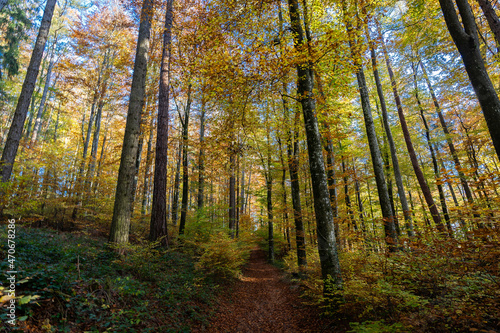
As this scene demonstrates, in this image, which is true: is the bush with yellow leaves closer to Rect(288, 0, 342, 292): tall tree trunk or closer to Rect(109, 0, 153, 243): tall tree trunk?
Rect(109, 0, 153, 243): tall tree trunk

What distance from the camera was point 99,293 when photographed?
3.57 m

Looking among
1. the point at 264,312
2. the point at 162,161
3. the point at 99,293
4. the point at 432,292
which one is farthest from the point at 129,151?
the point at 432,292

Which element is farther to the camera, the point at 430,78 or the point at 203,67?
the point at 430,78

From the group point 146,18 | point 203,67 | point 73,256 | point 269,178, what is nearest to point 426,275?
point 203,67

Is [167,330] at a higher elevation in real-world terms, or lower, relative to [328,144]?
lower

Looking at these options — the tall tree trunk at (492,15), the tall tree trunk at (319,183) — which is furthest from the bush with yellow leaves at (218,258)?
the tall tree trunk at (492,15)

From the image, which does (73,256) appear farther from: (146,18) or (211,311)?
(146,18)

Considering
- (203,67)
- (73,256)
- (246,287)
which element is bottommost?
(246,287)

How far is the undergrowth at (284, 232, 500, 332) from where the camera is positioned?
271cm

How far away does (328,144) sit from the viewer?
9.47 m

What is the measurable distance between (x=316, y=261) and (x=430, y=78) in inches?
609

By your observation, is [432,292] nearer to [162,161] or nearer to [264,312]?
[264,312]

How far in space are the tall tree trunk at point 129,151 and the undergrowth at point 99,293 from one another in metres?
0.64

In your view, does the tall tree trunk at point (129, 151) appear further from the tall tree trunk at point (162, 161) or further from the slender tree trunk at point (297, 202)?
the slender tree trunk at point (297, 202)
